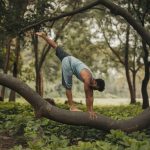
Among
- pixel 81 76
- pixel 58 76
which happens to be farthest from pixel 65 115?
pixel 58 76

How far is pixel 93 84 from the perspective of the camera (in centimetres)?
828

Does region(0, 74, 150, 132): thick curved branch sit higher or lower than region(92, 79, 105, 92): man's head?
lower

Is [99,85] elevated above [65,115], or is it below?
above

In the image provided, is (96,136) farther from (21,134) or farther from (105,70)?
(105,70)

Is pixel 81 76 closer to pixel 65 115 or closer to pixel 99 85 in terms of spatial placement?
pixel 99 85

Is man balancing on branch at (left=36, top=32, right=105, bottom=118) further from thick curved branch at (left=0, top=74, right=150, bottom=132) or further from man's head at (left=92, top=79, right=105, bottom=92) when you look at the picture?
thick curved branch at (left=0, top=74, right=150, bottom=132)

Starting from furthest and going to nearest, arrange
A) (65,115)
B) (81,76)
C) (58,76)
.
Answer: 1. (58,76)
2. (81,76)
3. (65,115)

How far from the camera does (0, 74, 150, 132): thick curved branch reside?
7.58 meters

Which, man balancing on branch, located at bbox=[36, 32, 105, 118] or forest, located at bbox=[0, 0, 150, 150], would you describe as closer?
forest, located at bbox=[0, 0, 150, 150]

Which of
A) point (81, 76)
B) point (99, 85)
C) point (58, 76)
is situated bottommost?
point (99, 85)

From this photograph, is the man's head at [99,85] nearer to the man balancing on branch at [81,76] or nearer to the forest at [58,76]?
the man balancing on branch at [81,76]

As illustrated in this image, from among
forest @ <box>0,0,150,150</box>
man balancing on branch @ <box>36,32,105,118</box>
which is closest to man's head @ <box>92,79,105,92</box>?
man balancing on branch @ <box>36,32,105,118</box>

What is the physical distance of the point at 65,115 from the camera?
312 inches

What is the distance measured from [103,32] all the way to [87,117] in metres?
29.5
